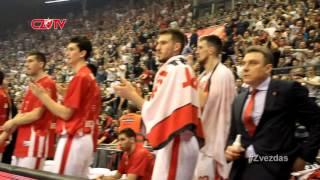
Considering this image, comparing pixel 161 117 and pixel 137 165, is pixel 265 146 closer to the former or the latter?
pixel 161 117

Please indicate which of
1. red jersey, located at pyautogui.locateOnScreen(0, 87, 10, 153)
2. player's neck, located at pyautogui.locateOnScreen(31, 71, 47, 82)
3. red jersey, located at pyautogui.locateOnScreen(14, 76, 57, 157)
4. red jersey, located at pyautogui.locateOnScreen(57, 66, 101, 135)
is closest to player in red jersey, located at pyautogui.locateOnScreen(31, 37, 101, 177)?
red jersey, located at pyautogui.locateOnScreen(57, 66, 101, 135)

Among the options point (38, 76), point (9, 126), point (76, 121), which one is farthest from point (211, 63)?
point (9, 126)

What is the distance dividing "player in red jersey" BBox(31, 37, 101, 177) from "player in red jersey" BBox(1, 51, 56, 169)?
539 millimetres

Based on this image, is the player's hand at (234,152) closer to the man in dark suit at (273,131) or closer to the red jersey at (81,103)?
the man in dark suit at (273,131)

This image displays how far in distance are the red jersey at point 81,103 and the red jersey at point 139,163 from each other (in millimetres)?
1563

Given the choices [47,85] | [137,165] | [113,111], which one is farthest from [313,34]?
[47,85]

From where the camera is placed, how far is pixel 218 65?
4.16 m

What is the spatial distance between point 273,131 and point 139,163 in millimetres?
2793

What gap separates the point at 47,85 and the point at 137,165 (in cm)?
154

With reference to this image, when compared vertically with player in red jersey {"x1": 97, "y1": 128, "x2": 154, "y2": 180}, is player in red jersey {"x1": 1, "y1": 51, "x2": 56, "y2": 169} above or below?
Result: above

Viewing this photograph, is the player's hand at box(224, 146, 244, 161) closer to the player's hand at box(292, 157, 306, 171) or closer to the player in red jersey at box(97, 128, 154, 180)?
the player's hand at box(292, 157, 306, 171)

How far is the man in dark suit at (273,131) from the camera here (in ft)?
9.71

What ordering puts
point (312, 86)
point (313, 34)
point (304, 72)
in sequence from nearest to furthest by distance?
point (312, 86), point (304, 72), point (313, 34)

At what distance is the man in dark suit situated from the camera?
2.96m
